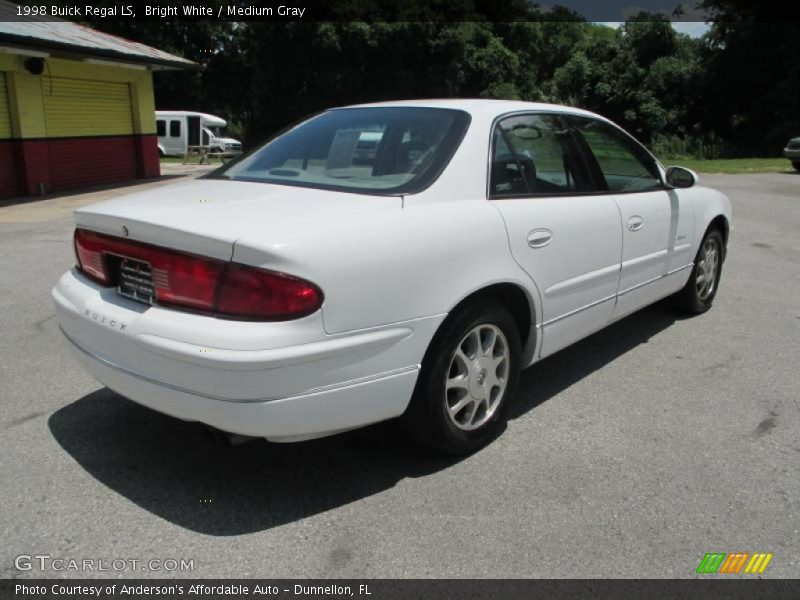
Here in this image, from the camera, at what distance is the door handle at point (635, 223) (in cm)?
428

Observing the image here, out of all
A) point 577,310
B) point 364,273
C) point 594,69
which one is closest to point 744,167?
point 594,69

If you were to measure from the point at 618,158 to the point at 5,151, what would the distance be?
13.8 metres

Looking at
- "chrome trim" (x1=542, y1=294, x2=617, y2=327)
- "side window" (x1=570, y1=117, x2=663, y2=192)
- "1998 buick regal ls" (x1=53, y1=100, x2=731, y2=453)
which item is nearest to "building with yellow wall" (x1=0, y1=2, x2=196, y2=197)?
"1998 buick regal ls" (x1=53, y1=100, x2=731, y2=453)

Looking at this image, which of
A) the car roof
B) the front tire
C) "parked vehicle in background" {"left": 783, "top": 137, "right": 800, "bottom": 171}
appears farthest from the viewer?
"parked vehicle in background" {"left": 783, "top": 137, "right": 800, "bottom": 171}

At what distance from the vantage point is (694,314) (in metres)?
5.80

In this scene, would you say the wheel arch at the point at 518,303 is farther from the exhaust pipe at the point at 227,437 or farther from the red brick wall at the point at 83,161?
the red brick wall at the point at 83,161

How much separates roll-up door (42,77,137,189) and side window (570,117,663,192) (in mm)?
14210

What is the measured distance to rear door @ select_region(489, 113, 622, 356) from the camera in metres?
3.45

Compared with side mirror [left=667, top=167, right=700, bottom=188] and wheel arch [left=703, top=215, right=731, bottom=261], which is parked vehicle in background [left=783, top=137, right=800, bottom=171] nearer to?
wheel arch [left=703, top=215, right=731, bottom=261]

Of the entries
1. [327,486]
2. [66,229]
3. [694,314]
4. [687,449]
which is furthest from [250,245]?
[66,229]

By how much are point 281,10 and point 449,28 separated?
865 centimetres

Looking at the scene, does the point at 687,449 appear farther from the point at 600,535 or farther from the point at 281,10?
the point at 281,10

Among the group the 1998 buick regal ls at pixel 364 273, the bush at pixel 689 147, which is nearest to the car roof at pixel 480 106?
the 1998 buick regal ls at pixel 364 273

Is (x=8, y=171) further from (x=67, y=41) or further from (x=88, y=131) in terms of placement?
(x=67, y=41)
